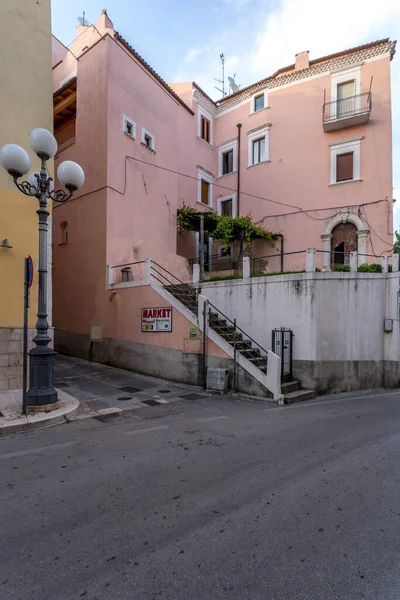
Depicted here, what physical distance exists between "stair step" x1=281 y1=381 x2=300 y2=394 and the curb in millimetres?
5231

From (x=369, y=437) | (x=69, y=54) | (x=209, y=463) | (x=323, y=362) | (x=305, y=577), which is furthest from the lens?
(x=69, y=54)

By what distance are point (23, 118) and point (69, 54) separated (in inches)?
461

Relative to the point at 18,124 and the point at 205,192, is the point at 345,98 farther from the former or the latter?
the point at 18,124

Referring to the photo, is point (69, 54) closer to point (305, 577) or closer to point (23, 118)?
point (23, 118)

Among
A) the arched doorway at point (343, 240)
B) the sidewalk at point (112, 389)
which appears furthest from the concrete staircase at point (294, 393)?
the arched doorway at point (343, 240)

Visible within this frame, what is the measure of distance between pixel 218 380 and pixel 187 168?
14259mm

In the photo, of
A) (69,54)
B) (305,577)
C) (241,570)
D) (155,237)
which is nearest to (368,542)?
(305,577)

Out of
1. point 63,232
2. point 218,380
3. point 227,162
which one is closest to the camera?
point 218,380

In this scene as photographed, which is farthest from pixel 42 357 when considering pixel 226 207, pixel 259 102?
pixel 259 102

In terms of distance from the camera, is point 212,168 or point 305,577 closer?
point 305,577

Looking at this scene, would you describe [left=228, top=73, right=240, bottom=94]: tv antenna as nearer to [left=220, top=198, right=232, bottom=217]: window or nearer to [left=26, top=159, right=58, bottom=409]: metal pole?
[left=220, top=198, right=232, bottom=217]: window

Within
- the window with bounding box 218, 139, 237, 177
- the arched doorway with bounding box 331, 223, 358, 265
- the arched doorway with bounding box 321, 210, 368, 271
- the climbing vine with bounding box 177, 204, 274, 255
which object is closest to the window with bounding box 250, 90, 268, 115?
the window with bounding box 218, 139, 237, 177

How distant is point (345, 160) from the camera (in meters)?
17.6

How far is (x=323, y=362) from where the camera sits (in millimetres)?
10141
